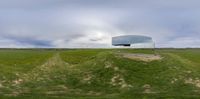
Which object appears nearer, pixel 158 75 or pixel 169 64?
pixel 158 75

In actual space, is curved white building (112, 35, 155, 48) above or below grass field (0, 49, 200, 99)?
above

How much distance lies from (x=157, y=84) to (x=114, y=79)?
8.23 meters

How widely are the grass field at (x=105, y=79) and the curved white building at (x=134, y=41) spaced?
17931 mm

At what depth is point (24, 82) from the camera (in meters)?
68.8

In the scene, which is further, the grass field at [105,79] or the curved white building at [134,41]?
the curved white building at [134,41]

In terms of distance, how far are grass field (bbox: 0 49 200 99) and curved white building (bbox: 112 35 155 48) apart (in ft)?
58.8

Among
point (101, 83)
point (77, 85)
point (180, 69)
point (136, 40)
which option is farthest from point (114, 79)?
point (136, 40)

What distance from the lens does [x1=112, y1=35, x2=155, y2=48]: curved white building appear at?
107m

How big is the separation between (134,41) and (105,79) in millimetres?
37274

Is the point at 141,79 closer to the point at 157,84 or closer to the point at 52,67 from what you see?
the point at 157,84

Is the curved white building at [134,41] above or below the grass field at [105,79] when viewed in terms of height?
above

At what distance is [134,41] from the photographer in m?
108

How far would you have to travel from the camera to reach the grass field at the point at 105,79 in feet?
198

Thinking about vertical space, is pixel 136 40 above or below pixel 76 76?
above
